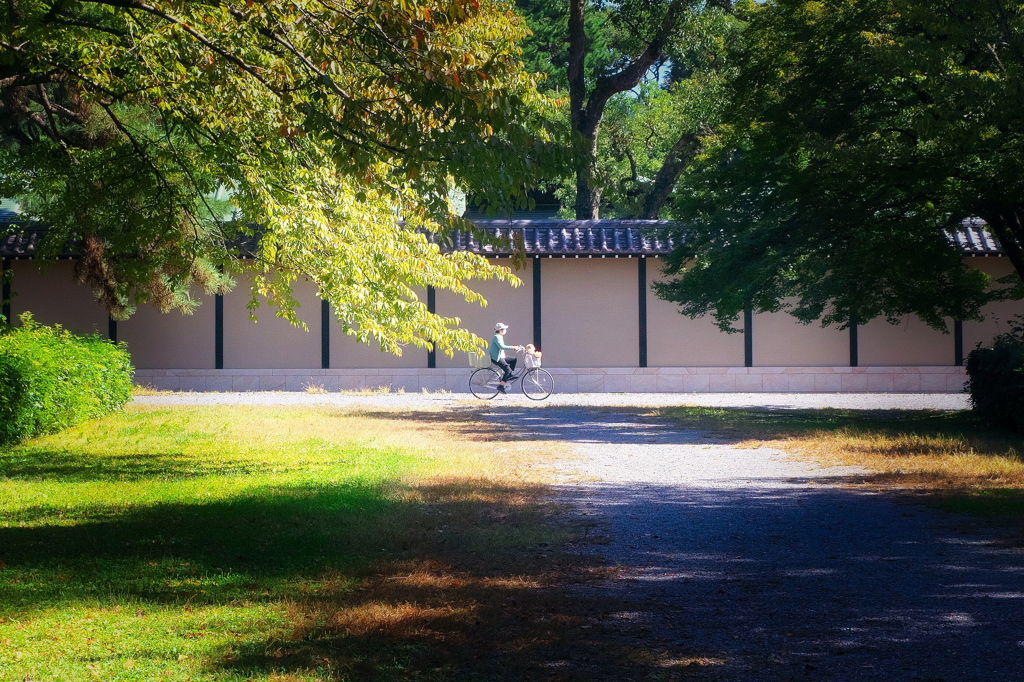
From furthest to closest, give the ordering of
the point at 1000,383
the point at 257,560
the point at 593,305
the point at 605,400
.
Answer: the point at 593,305 < the point at 605,400 < the point at 1000,383 < the point at 257,560

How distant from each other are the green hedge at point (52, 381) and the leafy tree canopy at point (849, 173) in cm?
942

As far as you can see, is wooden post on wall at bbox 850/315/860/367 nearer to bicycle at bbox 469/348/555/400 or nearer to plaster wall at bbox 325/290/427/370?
bicycle at bbox 469/348/555/400

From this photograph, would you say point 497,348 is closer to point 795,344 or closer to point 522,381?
point 522,381

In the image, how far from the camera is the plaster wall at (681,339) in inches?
849

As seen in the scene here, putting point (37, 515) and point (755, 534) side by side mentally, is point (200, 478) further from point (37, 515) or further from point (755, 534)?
point (755, 534)

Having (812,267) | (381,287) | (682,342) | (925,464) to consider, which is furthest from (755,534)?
(682,342)

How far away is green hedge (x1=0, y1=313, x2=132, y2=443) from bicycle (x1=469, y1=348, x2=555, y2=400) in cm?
754

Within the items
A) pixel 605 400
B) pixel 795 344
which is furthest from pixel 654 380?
pixel 795 344

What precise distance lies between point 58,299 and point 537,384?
1073 cm

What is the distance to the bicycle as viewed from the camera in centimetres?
2022

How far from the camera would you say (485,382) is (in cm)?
2081

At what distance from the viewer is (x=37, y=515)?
7.57 meters

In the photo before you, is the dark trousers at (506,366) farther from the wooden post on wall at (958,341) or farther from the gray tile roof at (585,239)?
the wooden post on wall at (958,341)

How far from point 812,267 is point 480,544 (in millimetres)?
9586
